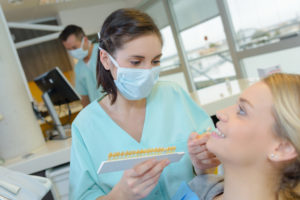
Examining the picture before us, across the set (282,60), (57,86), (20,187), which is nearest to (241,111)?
(20,187)

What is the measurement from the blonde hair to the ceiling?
4721mm

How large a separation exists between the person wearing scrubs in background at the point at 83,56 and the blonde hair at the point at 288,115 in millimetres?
2039

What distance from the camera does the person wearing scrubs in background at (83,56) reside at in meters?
Result: 2.82

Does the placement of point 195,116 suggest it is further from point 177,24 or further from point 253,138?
point 177,24

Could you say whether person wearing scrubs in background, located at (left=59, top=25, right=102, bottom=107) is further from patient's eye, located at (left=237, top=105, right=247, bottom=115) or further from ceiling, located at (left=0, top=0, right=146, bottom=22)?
ceiling, located at (left=0, top=0, right=146, bottom=22)

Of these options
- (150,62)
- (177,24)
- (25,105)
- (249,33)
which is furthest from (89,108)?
(177,24)

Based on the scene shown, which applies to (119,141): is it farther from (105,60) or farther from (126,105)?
(105,60)

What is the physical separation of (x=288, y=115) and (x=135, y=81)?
25.3 inches

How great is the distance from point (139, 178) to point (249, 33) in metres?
3.86

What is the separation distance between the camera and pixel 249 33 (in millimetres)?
4219

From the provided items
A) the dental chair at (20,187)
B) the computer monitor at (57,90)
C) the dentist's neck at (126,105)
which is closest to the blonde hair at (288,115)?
the dentist's neck at (126,105)

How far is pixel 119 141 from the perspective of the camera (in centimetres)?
123

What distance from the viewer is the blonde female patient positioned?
896 millimetres

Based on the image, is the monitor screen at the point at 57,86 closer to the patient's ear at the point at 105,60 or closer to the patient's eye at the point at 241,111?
the patient's ear at the point at 105,60
